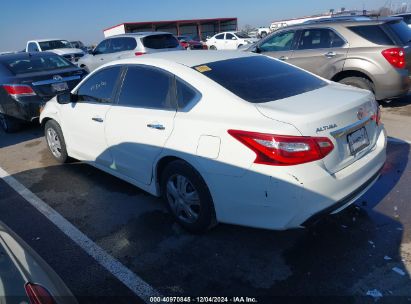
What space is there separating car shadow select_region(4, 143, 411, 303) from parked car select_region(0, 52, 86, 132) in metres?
3.41

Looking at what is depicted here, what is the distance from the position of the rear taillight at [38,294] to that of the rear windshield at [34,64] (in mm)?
6688

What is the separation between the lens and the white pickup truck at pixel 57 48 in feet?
59.3

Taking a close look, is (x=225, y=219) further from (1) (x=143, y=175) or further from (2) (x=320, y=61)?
(2) (x=320, y=61)

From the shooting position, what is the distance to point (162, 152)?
327cm

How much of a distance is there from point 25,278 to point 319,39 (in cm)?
681

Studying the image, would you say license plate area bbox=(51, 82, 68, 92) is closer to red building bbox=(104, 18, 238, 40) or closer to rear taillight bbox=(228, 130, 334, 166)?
rear taillight bbox=(228, 130, 334, 166)

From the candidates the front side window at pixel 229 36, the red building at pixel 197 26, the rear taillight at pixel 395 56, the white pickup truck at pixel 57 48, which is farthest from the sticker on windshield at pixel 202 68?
the red building at pixel 197 26

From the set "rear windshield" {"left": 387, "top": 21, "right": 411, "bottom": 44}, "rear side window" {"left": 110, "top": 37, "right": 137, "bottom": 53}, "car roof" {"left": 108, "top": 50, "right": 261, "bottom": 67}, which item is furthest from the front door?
"rear side window" {"left": 110, "top": 37, "right": 137, "bottom": 53}

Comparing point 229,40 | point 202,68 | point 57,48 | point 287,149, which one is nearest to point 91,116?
point 202,68

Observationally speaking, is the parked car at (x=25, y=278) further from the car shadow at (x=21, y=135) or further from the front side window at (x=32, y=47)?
the front side window at (x=32, y=47)

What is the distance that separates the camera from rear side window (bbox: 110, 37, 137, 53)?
1138 centimetres

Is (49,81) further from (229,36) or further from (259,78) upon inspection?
(229,36)

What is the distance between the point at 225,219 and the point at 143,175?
109 cm

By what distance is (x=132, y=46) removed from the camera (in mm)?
11359
